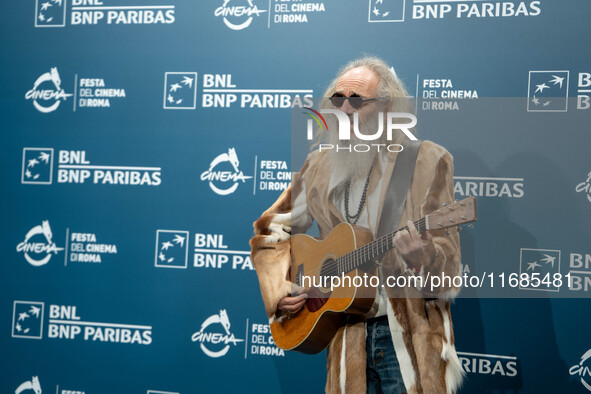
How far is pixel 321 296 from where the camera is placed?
259cm

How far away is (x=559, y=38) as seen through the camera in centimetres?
312

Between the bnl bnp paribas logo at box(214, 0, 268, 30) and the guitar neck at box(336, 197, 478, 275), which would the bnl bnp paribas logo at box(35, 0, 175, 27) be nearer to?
the bnl bnp paribas logo at box(214, 0, 268, 30)

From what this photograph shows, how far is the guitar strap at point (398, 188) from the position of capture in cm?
244

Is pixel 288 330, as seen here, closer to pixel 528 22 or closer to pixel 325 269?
pixel 325 269

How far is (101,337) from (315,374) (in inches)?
50.0

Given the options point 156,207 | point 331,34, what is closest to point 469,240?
point 331,34

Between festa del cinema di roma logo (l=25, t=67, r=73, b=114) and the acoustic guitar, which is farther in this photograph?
festa del cinema di roma logo (l=25, t=67, r=73, b=114)

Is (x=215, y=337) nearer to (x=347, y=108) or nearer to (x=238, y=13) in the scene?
(x=347, y=108)

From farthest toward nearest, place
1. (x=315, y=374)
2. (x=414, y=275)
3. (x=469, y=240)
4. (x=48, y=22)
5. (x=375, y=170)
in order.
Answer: (x=48, y=22)
(x=315, y=374)
(x=469, y=240)
(x=375, y=170)
(x=414, y=275)

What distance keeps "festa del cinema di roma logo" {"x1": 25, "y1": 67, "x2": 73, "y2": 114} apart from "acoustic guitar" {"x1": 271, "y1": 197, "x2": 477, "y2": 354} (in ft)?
6.25

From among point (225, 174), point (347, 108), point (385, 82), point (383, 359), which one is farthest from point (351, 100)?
point (225, 174)

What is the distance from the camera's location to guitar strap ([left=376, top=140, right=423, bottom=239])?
2.44 meters


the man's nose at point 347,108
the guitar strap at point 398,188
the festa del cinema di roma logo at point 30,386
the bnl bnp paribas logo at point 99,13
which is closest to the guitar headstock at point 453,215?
the guitar strap at point 398,188

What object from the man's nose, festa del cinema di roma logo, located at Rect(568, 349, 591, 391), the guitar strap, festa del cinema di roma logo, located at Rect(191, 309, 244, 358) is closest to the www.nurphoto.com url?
the guitar strap
